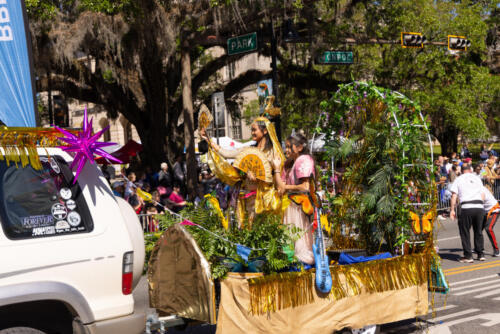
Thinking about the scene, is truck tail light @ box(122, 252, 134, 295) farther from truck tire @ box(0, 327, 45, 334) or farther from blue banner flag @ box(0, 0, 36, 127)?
blue banner flag @ box(0, 0, 36, 127)

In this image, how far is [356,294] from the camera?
5.31 m

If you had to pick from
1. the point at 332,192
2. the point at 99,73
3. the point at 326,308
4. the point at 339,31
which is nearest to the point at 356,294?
the point at 326,308

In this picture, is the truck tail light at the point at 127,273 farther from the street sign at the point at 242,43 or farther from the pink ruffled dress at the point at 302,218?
the street sign at the point at 242,43

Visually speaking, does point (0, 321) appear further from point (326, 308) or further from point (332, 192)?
point (332, 192)

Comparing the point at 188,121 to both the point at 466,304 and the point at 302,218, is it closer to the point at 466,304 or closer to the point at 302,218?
the point at 466,304

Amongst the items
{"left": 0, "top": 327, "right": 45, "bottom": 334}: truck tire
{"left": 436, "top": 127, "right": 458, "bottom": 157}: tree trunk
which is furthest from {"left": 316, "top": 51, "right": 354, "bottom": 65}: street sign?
{"left": 436, "top": 127, "right": 458, "bottom": 157}: tree trunk

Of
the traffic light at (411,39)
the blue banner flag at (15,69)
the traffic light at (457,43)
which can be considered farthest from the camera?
the traffic light at (457,43)

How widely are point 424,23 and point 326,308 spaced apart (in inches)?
857

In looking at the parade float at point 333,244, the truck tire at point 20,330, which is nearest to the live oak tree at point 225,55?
the parade float at point 333,244

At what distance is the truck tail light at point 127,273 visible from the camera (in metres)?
4.13

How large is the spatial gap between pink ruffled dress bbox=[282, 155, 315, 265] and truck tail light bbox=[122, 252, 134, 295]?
201cm

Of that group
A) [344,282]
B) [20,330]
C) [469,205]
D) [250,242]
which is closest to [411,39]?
[469,205]

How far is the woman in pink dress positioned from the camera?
5.82 metres

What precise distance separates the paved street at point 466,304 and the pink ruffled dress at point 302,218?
1.46 meters
